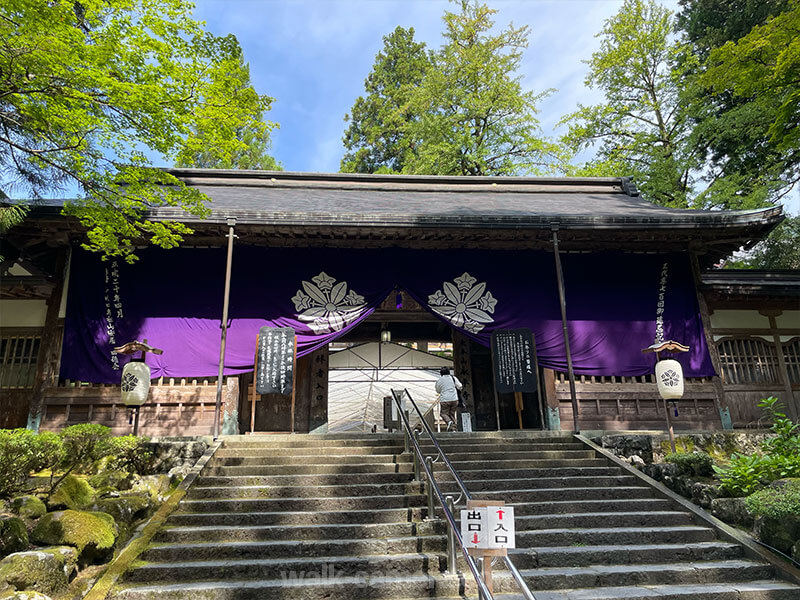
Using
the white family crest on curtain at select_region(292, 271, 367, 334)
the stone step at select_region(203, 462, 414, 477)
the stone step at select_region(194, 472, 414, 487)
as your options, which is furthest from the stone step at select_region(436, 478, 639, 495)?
the white family crest on curtain at select_region(292, 271, 367, 334)

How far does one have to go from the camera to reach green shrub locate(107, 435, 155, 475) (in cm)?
745

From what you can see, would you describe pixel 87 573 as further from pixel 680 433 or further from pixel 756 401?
pixel 756 401

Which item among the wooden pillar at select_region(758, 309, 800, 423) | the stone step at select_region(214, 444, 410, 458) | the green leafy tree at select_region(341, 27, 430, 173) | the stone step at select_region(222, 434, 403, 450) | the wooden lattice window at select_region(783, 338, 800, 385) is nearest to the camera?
the stone step at select_region(214, 444, 410, 458)

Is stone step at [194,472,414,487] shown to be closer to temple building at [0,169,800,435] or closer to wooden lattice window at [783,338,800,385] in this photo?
temple building at [0,169,800,435]

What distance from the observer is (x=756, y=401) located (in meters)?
10.6

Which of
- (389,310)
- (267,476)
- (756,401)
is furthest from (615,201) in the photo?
(267,476)

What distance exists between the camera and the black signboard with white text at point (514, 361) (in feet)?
32.0

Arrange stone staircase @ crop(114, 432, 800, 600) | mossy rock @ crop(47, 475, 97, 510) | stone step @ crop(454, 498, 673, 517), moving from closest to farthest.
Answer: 1. stone staircase @ crop(114, 432, 800, 600)
2. mossy rock @ crop(47, 475, 97, 510)
3. stone step @ crop(454, 498, 673, 517)

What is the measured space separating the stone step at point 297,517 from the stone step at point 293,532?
0.16 m

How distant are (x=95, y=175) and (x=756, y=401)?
13143mm

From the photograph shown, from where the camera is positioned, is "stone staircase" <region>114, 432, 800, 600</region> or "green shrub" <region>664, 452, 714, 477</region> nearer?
"stone staircase" <region>114, 432, 800, 600</region>

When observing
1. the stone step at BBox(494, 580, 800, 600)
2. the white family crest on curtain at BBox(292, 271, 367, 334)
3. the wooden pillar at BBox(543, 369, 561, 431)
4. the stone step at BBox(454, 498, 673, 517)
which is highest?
the white family crest on curtain at BBox(292, 271, 367, 334)

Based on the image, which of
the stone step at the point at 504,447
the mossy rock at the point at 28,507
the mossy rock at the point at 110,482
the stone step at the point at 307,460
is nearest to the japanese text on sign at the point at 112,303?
the mossy rock at the point at 110,482

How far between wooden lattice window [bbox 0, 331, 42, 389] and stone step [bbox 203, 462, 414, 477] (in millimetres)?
5546
